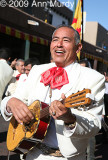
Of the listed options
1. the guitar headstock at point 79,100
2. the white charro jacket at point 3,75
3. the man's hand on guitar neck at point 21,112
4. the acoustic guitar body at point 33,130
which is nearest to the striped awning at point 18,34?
the white charro jacket at point 3,75

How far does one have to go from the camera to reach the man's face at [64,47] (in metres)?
1.82

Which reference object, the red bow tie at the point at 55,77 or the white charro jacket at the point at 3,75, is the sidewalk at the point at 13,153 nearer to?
the white charro jacket at the point at 3,75

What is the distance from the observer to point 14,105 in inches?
64.3

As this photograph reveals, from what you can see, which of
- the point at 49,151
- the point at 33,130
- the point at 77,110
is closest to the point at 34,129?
the point at 33,130

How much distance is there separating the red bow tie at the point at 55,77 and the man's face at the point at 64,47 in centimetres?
8

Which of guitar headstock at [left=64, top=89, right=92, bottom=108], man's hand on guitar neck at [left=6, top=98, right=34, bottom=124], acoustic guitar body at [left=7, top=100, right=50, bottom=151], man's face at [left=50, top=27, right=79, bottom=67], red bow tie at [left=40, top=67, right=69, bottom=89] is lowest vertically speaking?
acoustic guitar body at [left=7, top=100, right=50, bottom=151]

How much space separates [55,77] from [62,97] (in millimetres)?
425

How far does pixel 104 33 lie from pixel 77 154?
1180 inches

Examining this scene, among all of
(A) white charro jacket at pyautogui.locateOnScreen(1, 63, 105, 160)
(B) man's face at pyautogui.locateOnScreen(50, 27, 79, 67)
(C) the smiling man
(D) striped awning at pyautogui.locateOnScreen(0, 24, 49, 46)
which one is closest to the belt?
(C) the smiling man

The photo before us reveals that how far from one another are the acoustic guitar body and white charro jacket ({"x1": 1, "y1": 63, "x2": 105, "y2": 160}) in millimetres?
100

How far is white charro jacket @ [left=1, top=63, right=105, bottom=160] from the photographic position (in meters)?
1.39

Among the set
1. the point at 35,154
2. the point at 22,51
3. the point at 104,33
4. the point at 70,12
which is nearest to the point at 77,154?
the point at 35,154

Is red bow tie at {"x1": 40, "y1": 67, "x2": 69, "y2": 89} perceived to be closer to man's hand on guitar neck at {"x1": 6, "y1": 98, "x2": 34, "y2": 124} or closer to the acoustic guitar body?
the acoustic guitar body

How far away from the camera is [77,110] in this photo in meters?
1.49
